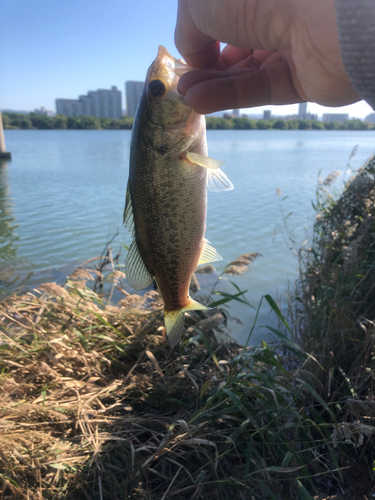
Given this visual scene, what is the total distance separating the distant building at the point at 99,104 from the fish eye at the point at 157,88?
156ft

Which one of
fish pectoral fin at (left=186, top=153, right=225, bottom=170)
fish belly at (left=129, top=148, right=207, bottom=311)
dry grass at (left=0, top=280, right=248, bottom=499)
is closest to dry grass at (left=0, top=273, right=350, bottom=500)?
dry grass at (left=0, top=280, right=248, bottom=499)

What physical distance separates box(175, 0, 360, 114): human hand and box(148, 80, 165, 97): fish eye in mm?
156

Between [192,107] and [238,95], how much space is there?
0.32 m

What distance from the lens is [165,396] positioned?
3.01 metres

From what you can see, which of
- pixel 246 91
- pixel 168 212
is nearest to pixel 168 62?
pixel 246 91

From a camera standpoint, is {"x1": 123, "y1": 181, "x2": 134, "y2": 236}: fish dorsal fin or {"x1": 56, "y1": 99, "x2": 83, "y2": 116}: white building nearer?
{"x1": 123, "y1": 181, "x2": 134, "y2": 236}: fish dorsal fin

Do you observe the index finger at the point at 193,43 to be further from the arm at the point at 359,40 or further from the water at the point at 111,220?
the water at the point at 111,220

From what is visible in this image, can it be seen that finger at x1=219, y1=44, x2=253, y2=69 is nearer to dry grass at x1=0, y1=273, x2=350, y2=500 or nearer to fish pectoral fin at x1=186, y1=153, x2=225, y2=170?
fish pectoral fin at x1=186, y1=153, x2=225, y2=170

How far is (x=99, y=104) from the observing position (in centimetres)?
4922

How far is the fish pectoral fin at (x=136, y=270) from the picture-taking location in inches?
84.0

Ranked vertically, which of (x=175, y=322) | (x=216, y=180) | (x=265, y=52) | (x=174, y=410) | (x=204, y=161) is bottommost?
(x=174, y=410)

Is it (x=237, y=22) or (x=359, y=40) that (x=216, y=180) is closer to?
(x=237, y=22)

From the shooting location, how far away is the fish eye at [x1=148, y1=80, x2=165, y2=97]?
1.97m

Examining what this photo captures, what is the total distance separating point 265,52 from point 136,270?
166cm
